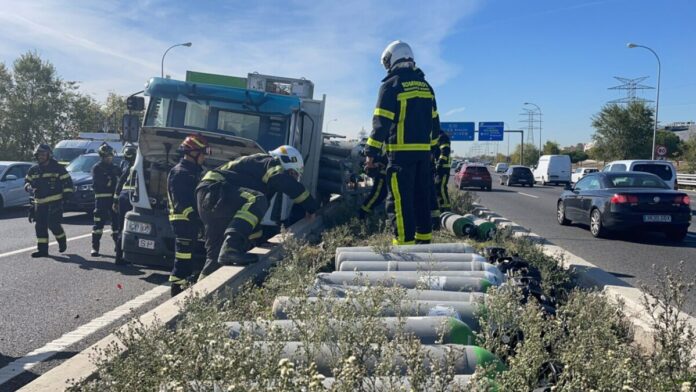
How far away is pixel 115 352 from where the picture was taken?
2803 mm

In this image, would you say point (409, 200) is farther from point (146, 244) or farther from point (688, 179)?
point (688, 179)

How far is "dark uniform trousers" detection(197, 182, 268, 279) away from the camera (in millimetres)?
5715

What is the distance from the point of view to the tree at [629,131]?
51594 mm

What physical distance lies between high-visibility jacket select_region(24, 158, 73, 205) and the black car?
405 inches

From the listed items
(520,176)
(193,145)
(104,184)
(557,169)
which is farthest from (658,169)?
(557,169)

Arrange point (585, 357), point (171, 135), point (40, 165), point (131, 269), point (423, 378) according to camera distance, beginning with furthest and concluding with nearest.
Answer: point (40, 165), point (131, 269), point (171, 135), point (585, 357), point (423, 378)

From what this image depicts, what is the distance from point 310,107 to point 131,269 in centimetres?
428

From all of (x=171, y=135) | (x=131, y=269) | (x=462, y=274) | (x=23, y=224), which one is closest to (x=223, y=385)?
(x=462, y=274)

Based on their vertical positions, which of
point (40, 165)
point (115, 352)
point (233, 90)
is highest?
point (233, 90)

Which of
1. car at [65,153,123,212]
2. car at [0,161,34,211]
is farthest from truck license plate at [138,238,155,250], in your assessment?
car at [0,161,34,211]

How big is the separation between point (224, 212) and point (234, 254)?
0.55m

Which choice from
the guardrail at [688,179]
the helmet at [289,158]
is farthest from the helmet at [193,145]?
the guardrail at [688,179]

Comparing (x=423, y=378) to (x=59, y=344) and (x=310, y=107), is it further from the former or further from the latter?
(x=310, y=107)

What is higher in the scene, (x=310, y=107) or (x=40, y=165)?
(x=310, y=107)
